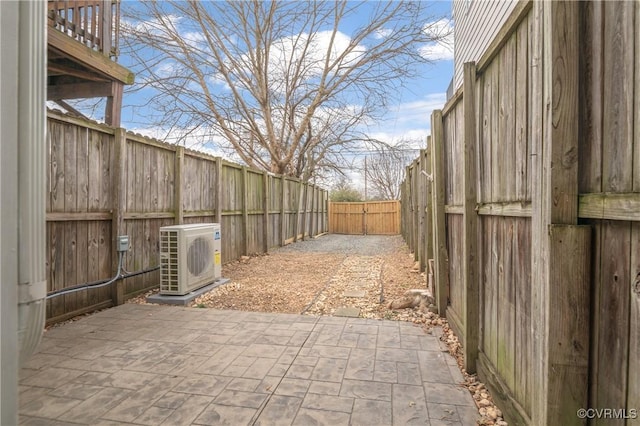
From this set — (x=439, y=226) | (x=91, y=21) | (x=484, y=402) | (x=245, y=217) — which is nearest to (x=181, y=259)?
(x=439, y=226)

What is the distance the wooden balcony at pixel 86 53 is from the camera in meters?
4.26

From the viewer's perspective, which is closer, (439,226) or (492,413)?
(492,413)

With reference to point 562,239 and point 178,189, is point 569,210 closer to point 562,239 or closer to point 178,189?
point 562,239

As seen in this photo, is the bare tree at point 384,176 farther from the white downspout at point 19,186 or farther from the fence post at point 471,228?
the white downspout at point 19,186

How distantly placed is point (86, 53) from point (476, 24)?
6.73 m

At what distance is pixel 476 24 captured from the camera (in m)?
6.61

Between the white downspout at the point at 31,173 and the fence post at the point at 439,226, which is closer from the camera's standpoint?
the white downspout at the point at 31,173

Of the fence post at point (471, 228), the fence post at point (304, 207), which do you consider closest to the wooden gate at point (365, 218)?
the fence post at point (304, 207)

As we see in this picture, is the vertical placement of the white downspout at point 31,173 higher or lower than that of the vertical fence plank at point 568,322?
higher

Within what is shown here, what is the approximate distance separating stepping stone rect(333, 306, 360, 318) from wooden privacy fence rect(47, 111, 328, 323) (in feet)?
8.47

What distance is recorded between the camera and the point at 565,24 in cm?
120

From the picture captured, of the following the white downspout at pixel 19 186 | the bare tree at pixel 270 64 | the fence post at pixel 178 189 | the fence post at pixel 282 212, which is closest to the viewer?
the white downspout at pixel 19 186

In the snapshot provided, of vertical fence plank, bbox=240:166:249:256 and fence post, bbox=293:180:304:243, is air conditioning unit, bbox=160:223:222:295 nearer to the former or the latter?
vertical fence plank, bbox=240:166:249:256

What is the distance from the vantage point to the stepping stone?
3.69m
